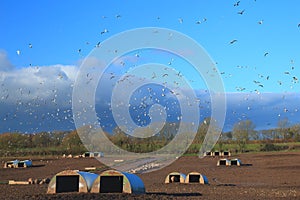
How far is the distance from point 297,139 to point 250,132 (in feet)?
53.6

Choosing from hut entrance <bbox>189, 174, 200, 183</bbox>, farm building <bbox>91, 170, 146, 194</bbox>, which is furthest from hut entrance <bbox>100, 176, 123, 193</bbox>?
hut entrance <bbox>189, 174, 200, 183</bbox>

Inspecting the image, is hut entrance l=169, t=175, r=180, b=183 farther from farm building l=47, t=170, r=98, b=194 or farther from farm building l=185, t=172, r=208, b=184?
farm building l=47, t=170, r=98, b=194

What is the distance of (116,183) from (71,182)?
2.96 m

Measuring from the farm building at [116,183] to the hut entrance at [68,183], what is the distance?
1646mm

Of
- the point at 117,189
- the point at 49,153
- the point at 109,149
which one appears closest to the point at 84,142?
the point at 109,149

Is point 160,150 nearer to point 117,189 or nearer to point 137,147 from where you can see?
point 137,147

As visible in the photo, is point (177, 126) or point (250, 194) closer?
point (250, 194)

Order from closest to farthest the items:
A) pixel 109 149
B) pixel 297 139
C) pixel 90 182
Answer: pixel 90 182, pixel 109 149, pixel 297 139

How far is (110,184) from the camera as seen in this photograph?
2942 centimetres

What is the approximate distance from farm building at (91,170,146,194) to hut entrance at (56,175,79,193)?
165 cm

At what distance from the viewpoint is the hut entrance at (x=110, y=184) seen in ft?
95.2

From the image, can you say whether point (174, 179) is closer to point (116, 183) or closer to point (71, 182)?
point (116, 183)

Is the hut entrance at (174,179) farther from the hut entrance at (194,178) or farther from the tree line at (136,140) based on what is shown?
the tree line at (136,140)

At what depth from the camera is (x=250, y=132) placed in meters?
155
